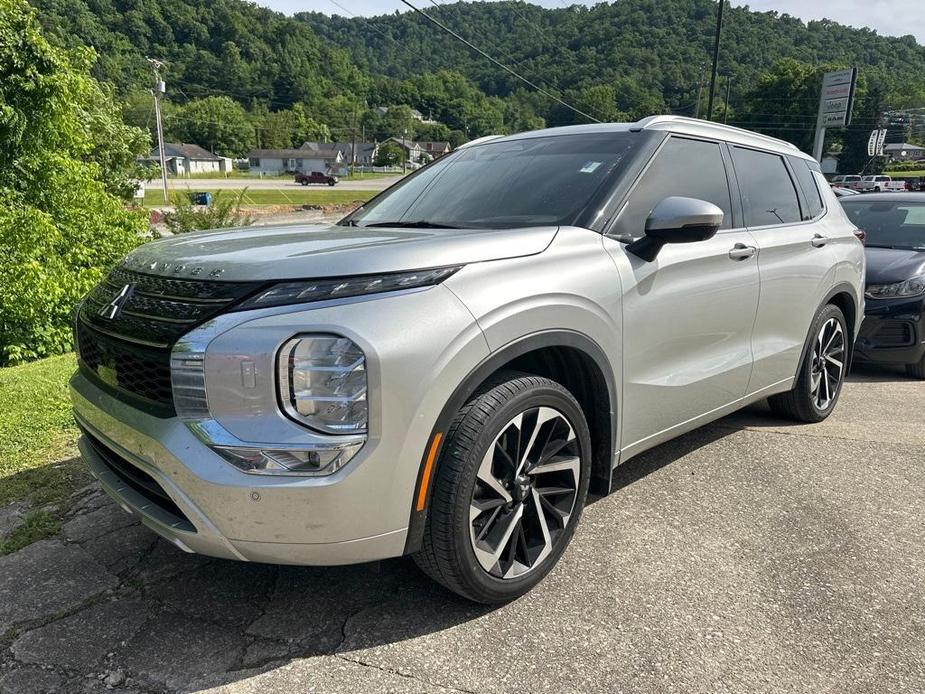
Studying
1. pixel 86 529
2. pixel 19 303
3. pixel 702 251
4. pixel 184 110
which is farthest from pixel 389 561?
pixel 184 110

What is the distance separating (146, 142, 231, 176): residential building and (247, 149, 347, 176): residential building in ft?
21.9

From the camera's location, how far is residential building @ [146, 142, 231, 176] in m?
95.2

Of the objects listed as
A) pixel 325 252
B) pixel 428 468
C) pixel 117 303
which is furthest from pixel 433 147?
pixel 428 468

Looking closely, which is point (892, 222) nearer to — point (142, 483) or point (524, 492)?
point (524, 492)

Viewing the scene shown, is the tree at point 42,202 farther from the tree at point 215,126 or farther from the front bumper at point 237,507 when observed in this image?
the tree at point 215,126

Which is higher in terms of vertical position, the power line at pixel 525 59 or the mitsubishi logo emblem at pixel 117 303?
the power line at pixel 525 59

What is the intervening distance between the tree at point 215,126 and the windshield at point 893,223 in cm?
10714

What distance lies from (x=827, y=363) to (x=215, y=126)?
371 feet

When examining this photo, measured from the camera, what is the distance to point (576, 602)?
251 centimetres

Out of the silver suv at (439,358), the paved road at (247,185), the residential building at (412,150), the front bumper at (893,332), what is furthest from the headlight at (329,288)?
the residential building at (412,150)

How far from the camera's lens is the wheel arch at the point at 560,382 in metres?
2.12

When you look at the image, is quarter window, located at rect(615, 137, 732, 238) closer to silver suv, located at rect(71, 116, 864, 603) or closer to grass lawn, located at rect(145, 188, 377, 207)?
silver suv, located at rect(71, 116, 864, 603)

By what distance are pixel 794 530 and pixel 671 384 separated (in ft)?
2.84

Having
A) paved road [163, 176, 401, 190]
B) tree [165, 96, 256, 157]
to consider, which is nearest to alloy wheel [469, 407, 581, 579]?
paved road [163, 176, 401, 190]
